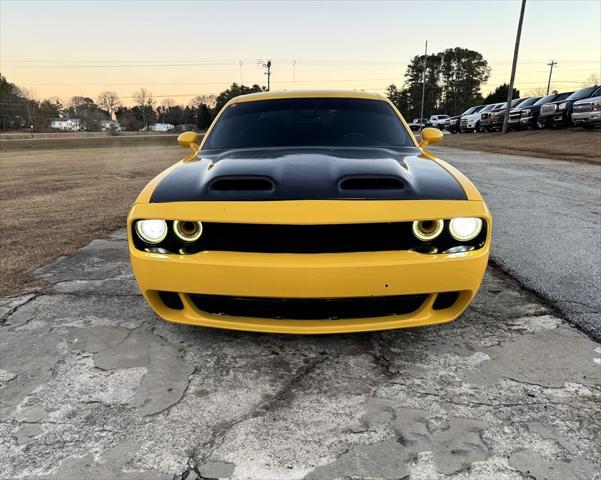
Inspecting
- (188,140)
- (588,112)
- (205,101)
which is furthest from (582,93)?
(205,101)

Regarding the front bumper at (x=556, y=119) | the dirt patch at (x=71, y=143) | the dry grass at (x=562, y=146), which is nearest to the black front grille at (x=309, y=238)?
the dry grass at (x=562, y=146)

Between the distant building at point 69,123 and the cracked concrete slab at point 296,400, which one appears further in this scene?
the distant building at point 69,123

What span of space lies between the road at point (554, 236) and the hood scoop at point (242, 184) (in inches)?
74.6

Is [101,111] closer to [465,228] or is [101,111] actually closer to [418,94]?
[418,94]

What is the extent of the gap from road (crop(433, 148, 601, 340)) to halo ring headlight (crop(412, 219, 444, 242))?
3.71 ft

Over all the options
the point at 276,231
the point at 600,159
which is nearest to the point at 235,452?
the point at 276,231

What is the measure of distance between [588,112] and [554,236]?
14883mm

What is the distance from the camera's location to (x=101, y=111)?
390ft

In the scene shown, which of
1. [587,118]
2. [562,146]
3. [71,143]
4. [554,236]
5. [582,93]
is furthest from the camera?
[71,143]

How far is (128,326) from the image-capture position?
250cm

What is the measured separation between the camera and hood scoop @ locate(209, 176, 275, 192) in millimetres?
2066

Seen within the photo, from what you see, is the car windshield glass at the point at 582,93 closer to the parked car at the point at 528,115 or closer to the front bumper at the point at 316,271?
the parked car at the point at 528,115

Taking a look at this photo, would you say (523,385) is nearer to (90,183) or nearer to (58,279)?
(58,279)

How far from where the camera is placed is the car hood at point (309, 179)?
199 centimetres
